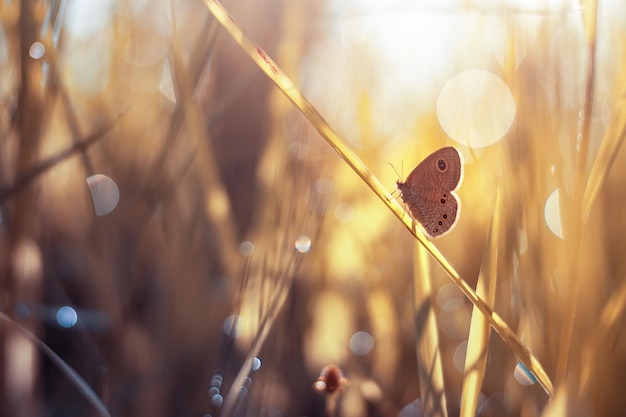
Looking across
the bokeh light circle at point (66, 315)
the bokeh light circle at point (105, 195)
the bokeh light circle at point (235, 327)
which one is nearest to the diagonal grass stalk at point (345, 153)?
the bokeh light circle at point (235, 327)

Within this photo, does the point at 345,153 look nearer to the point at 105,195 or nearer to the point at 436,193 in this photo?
the point at 436,193

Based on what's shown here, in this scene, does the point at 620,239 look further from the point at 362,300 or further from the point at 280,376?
the point at 280,376

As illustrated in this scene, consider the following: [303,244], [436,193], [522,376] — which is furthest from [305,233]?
[522,376]

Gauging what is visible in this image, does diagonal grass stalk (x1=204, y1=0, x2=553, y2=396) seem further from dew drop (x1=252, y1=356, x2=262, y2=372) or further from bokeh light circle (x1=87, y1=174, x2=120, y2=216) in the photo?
bokeh light circle (x1=87, y1=174, x2=120, y2=216)

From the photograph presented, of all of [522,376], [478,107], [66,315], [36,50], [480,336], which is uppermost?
[36,50]

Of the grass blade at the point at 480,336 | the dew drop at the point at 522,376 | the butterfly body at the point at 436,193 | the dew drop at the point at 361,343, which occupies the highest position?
the butterfly body at the point at 436,193

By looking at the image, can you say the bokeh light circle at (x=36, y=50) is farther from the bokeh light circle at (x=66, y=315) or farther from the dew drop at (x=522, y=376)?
the dew drop at (x=522, y=376)

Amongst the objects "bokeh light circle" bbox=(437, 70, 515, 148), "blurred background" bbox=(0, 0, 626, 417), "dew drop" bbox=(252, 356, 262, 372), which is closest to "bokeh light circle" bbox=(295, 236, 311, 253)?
"blurred background" bbox=(0, 0, 626, 417)
